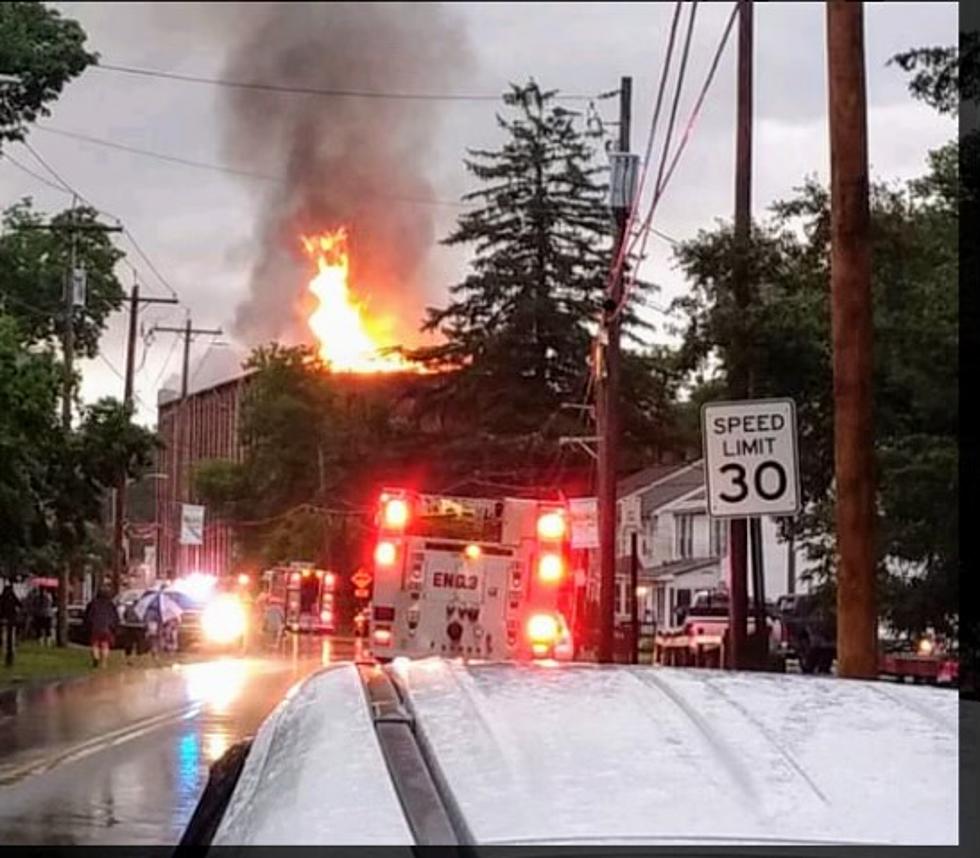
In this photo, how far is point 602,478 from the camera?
2872cm

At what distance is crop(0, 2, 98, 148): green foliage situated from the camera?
25.9 m

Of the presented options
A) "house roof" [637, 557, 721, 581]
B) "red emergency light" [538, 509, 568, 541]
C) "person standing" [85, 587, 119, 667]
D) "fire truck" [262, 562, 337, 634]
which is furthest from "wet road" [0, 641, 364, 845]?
"house roof" [637, 557, 721, 581]

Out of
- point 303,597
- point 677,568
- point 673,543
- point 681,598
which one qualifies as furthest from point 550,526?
point 673,543

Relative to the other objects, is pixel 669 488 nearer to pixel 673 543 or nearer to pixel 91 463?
pixel 673 543

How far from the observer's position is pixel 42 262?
3441cm

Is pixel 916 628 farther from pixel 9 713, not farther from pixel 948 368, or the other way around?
pixel 9 713

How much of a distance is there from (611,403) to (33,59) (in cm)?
1001

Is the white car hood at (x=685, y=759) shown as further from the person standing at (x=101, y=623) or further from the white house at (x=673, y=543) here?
the white house at (x=673, y=543)

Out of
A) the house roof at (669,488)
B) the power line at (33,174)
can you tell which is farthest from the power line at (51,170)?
the house roof at (669,488)

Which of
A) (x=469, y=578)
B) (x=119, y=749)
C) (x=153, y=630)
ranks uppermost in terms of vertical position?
(x=469, y=578)

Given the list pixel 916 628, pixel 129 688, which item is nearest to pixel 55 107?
pixel 129 688

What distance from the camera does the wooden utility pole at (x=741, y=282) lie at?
23.8 meters

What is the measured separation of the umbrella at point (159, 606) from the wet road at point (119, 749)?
9.64 meters

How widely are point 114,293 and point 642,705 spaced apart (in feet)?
124
